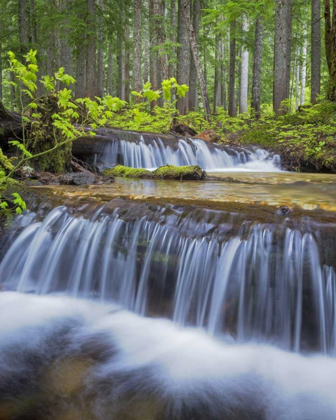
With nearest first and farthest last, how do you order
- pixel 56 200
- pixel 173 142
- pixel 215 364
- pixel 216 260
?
pixel 215 364 < pixel 216 260 < pixel 56 200 < pixel 173 142

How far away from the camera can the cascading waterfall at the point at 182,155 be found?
8.84 meters

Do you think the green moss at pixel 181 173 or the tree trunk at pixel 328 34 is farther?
the tree trunk at pixel 328 34

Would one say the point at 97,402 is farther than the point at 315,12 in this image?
No

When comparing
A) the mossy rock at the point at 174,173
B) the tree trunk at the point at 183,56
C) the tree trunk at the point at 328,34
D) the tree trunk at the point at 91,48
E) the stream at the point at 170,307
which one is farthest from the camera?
the tree trunk at the point at 91,48

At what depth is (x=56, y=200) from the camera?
4.80 m

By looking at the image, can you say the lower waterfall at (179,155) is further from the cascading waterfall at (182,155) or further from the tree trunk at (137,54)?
the tree trunk at (137,54)

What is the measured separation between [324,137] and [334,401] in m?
8.89

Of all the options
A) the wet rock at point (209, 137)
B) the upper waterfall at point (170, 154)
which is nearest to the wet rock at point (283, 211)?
the upper waterfall at point (170, 154)

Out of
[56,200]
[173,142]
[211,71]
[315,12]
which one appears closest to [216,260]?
[56,200]

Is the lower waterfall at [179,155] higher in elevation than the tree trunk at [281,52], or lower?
lower

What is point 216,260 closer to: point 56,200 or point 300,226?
point 300,226

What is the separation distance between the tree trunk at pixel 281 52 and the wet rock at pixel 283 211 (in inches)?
423

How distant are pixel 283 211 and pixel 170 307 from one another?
4.92 ft

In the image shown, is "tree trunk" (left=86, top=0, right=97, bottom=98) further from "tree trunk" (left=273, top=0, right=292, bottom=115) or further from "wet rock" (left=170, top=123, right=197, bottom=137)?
"tree trunk" (left=273, top=0, right=292, bottom=115)
